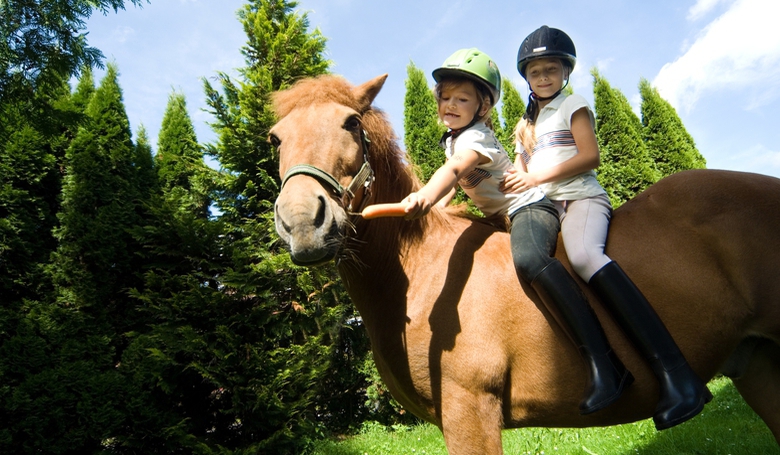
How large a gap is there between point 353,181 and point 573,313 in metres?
1.18

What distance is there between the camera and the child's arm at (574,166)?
234 centimetres

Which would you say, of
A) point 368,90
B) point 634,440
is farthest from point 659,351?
point 634,440

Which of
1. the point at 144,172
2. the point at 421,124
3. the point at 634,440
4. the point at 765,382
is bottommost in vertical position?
the point at 634,440

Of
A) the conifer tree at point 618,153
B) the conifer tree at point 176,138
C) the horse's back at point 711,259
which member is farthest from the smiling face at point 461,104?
the conifer tree at point 618,153

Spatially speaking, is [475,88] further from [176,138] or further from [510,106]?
[176,138]

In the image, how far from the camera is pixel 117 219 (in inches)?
237

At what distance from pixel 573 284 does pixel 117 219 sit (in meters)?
6.01

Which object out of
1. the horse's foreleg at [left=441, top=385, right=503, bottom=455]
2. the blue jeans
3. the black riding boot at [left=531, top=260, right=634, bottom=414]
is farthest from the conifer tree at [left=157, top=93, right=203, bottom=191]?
the black riding boot at [left=531, top=260, right=634, bottom=414]

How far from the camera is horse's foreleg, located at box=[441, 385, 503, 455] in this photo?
78.3 inches

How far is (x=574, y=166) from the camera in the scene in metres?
2.34

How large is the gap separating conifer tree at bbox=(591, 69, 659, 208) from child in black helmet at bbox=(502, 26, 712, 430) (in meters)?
6.57

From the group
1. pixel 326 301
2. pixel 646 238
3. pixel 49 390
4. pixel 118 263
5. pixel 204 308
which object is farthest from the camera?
pixel 326 301

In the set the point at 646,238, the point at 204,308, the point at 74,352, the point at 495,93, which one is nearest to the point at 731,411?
the point at 646,238

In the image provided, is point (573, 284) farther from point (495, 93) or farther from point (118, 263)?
point (118, 263)
